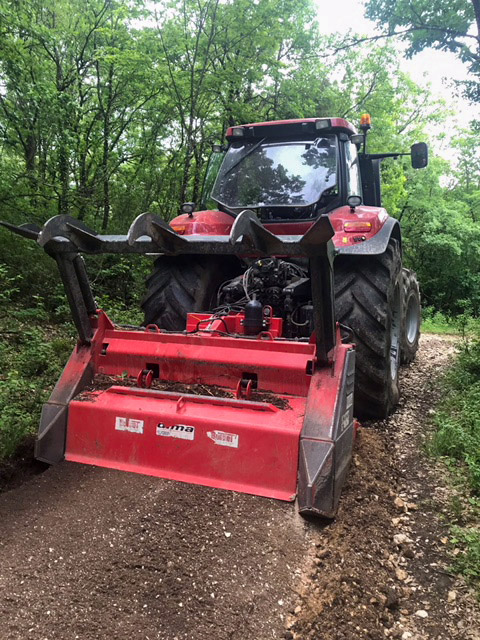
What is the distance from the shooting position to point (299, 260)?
4.17 metres

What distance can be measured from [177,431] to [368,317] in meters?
1.62

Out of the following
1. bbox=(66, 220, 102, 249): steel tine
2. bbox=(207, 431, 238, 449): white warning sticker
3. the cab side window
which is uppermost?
the cab side window

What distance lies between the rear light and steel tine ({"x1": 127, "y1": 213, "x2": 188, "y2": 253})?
1.61 meters

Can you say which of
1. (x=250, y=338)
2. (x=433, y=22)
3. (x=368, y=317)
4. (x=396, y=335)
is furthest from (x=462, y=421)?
(x=433, y=22)

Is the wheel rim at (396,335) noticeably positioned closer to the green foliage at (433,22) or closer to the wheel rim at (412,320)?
the wheel rim at (412,320)

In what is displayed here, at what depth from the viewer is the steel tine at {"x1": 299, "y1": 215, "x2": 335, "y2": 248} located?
2.26 meters

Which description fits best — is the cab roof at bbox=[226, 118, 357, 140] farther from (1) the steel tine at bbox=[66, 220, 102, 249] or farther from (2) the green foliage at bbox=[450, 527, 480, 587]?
(2) the green foliage at bbox=[450, 527, 480, 587]

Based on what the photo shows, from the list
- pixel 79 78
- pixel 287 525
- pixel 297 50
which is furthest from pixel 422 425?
pixel 297 50

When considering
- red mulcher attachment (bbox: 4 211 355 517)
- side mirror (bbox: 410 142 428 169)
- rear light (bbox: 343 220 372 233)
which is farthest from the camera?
side mirror (bbox: 410 142 428 169)

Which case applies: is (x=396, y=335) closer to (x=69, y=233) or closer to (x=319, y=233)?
(x=319, y=233)

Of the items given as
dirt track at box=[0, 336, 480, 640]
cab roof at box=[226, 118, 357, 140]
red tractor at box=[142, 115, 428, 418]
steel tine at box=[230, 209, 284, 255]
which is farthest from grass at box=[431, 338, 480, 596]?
cab roof at box=[226, 118, 357, 140]

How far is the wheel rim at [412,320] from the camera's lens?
6.38 meters

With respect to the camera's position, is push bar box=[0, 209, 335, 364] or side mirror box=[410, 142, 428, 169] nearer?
push bar box=[0, 209, 335, 364]

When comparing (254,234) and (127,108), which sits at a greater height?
(127,108)
